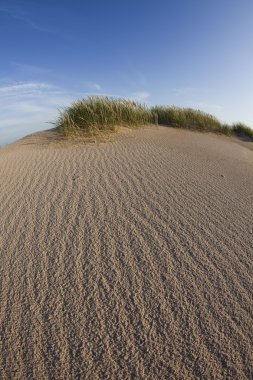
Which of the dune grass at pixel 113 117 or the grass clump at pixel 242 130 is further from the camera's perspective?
the grass clump at pixel 242 130

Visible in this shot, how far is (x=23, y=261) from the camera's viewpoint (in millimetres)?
1865

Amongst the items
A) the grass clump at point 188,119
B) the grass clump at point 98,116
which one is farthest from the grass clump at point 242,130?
the grass clump at point 98,116

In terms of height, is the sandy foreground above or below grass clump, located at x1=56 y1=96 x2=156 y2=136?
below

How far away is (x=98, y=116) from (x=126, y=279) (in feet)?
18.7

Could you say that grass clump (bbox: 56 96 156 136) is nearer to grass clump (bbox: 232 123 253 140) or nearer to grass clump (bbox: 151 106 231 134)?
grass clump (bbox: 151 106 231 134)

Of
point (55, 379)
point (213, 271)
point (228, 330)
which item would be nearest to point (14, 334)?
point (55, 379)

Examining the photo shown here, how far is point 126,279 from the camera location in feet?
5.42

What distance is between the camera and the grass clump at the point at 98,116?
6479mm

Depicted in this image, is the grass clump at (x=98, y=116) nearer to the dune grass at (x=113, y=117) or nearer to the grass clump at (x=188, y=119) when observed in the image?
the dune grass at (x=113, y=117)

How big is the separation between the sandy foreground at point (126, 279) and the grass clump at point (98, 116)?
11.0 feet

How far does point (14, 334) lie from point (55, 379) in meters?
0.31

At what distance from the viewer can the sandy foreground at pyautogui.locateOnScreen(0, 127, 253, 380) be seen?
3.96 ft

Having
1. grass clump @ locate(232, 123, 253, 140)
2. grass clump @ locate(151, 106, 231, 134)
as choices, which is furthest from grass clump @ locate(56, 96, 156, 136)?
grass clump @ locate(232, 123, 253, 140)

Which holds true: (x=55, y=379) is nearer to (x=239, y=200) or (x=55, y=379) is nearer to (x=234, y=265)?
(x=234, y=265)
